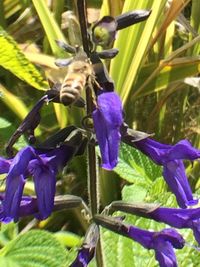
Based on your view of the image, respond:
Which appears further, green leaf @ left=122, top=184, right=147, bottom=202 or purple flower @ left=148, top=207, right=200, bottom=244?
green leaf @ left=122, top=184, right=147, bottom=202

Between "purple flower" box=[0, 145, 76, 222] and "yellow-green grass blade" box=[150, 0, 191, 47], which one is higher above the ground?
"purple flower" box=[0, 145, 76, 222]

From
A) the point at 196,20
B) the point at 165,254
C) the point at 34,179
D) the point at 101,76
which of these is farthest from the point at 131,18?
the point at 196,20

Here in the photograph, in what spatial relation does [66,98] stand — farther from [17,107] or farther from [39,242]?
[17,107]

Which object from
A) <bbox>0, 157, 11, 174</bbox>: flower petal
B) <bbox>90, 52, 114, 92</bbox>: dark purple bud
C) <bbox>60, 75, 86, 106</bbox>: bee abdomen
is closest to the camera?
<bbox>60, 75, 86, 106</bbox>: bee abdomen

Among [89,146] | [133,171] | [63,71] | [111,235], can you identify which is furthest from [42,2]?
[89,146]

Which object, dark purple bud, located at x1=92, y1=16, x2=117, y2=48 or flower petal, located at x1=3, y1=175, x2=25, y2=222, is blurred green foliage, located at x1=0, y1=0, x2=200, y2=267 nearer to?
flower petal, located at x1=3, y1=175, x2=25, y2=222

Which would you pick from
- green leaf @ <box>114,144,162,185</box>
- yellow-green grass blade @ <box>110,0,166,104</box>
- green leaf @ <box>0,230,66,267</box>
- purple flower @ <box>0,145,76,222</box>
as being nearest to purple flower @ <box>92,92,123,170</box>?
purple flower @ <box>0,145,76,222</box>

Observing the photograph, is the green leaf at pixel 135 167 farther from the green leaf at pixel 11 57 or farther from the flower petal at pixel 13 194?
the flower petal at pixel 13 194
